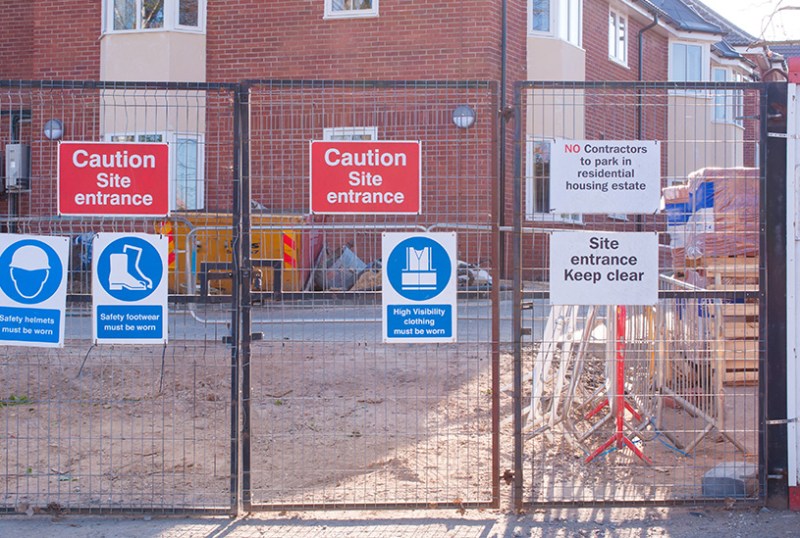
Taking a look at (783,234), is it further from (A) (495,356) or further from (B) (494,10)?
(B) (494,10)

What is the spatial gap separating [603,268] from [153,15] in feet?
43.7

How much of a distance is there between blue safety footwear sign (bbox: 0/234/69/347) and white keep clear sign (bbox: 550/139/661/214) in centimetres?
302

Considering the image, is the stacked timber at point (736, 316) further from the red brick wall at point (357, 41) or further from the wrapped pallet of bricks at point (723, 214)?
the red brick wall at point (357, 41)

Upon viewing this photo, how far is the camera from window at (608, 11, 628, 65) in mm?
19281

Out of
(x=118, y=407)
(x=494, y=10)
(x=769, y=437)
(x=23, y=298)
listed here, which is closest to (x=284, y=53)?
(x=494, y=10)

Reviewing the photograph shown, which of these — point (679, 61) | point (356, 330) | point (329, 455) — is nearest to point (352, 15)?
point (356, 330)

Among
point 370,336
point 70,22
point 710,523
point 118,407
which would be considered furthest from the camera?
point 70,22

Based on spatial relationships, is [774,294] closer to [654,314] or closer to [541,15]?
[654,314]

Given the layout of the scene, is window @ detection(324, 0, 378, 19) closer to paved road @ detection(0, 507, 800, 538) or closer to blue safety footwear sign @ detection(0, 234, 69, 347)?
blue safety footwear sign @ detection(0, 234, 69, 347)

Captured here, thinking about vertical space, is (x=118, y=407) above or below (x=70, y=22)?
below

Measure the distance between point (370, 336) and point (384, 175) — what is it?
6.12 ft

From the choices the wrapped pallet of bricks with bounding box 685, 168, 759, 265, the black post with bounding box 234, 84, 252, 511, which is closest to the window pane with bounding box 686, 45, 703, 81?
the wrapped pallet of bricks with bounding box 685, 168, 759, 265

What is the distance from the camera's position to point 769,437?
218 inches

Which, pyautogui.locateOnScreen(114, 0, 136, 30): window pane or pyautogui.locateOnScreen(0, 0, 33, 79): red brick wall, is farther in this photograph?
pyautogui.locateOnScreen(0, 0, 33, 79): red brick wall
